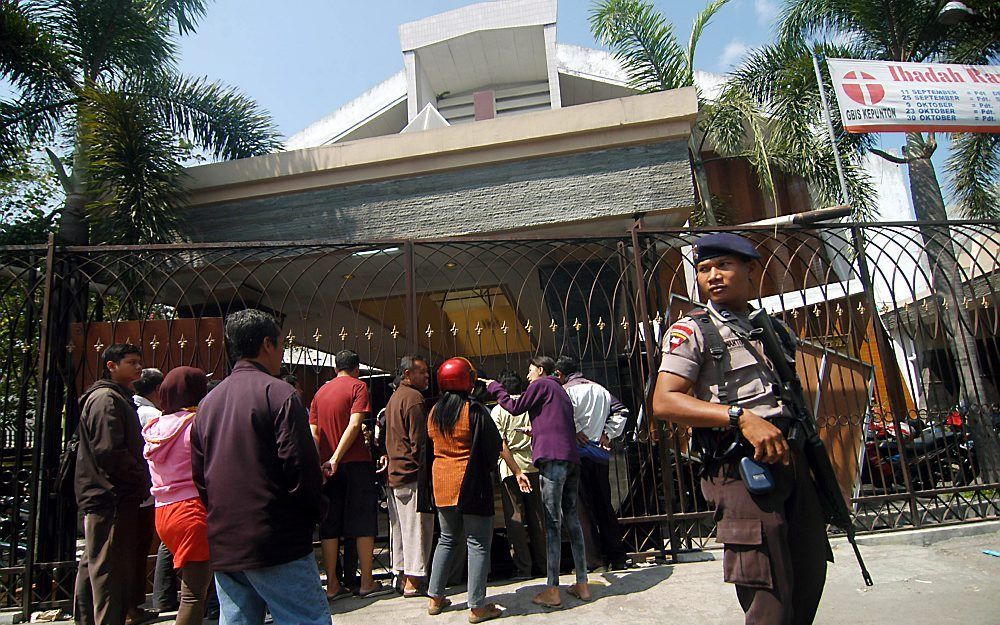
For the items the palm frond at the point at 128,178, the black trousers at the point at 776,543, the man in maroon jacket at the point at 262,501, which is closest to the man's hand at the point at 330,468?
the man in maroon jacket at the point at 262,501

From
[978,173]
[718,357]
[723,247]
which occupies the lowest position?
[718,357]

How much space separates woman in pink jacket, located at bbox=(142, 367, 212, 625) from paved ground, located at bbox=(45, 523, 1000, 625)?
128cm

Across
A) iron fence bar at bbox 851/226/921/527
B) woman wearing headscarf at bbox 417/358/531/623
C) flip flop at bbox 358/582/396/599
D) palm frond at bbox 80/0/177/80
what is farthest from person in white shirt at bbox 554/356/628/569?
palm frond at bbox 80/0/177/80

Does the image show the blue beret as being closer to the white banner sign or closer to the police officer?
the police officer

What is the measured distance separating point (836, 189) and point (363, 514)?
8262mm

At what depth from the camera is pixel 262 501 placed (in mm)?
2326

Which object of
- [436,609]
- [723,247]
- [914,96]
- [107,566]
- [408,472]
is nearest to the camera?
[723,247]

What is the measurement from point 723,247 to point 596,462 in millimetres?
3065

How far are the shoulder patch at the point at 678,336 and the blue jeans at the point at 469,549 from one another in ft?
6.90

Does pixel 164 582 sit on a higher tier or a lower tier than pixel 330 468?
lower

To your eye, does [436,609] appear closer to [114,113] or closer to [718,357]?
[718,357]

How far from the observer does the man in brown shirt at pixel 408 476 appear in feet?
14.8

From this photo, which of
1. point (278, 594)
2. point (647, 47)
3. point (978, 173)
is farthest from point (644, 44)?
point (278, 594)

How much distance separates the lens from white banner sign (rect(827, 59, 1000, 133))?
767 cm
